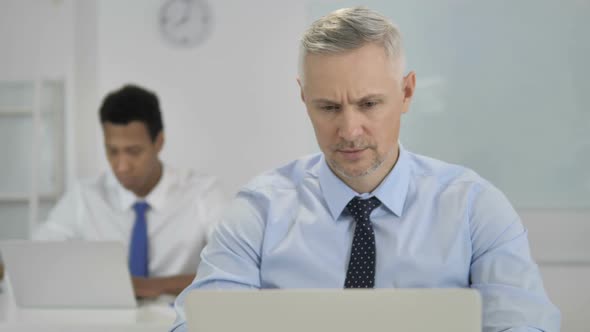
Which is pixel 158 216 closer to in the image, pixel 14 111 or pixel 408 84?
pixel 14 111

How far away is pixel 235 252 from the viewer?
159cm

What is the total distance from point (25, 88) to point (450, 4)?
2427 millimetres

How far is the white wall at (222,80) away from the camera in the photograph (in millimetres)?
4004

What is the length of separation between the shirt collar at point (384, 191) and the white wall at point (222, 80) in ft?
7.58

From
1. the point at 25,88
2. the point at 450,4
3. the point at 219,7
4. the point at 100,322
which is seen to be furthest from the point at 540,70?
the point at 25,88

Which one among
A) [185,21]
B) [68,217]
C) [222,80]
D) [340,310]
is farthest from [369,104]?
[185,21]

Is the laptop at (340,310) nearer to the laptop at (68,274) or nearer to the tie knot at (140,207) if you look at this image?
the laptop at (68,274)

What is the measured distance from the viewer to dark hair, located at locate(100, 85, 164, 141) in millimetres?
3094

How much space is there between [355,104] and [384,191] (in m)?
0.23

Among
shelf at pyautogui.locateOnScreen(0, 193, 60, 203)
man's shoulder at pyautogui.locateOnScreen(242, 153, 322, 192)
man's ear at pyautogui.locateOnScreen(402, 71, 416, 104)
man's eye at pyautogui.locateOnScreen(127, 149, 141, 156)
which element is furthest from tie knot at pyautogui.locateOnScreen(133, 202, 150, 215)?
man's ear at pyautogui.locateOnScreen(402, 71, 416, 104)

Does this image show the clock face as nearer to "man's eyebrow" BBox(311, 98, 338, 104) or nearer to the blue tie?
the blue tie

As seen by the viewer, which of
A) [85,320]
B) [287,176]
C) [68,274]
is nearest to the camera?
[287,176]

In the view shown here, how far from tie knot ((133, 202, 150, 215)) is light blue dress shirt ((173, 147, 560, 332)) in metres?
1.54

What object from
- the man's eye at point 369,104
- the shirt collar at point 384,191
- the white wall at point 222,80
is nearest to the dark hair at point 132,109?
the white wall at point 222,80
